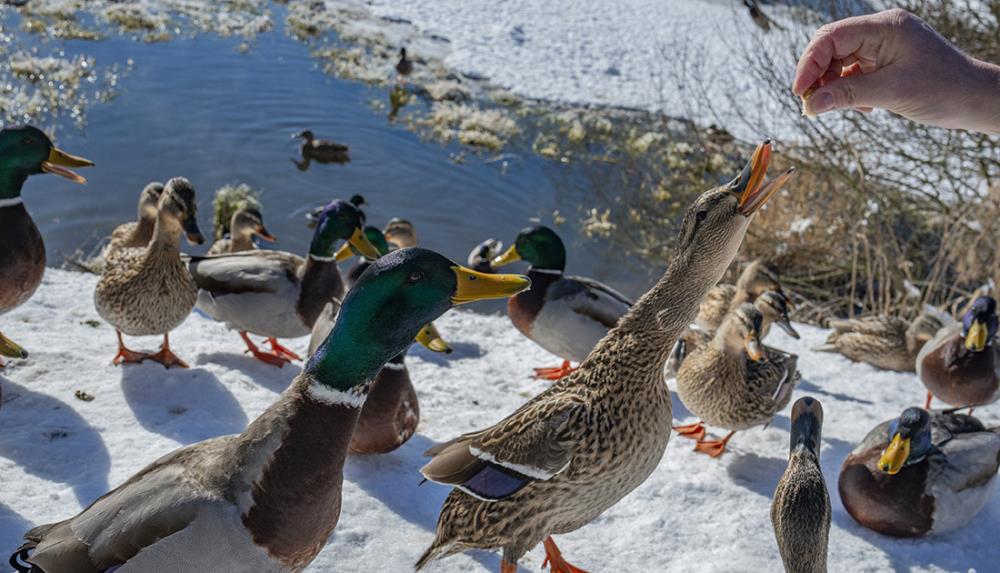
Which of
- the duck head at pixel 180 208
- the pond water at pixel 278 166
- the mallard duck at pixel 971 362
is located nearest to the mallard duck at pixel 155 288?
the duck head at pixel 180 208

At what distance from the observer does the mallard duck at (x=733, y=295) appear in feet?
19.9

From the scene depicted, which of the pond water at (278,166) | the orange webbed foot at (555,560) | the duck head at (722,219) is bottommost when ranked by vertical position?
the pond water at (278,166)

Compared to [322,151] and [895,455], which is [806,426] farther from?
[322,151]

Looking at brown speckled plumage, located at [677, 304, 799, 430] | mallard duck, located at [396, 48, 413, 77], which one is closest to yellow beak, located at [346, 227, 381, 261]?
brown speckled plumage, located at [677, 304, 799, 430]

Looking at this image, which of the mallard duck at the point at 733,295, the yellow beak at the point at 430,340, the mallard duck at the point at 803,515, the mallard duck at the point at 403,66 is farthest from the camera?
the mallard duck at the point at 403,66

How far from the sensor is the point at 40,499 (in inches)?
122

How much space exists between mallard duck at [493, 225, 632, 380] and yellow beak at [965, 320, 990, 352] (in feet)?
6.00

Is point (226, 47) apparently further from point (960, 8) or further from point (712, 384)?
point (712, 384)

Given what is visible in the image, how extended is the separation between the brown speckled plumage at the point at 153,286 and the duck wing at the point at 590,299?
212cm

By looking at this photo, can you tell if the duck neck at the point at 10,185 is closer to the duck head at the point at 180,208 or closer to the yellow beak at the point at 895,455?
the duck head at the point at 180,208

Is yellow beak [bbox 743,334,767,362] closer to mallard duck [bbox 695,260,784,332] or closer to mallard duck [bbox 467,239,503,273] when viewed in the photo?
mallard duck [bbox 695,260,784,332]

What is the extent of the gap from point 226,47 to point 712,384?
448 inches

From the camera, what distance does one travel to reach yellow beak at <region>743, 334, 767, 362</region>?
4094 mm

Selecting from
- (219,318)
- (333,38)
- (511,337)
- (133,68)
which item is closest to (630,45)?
(333,38)
